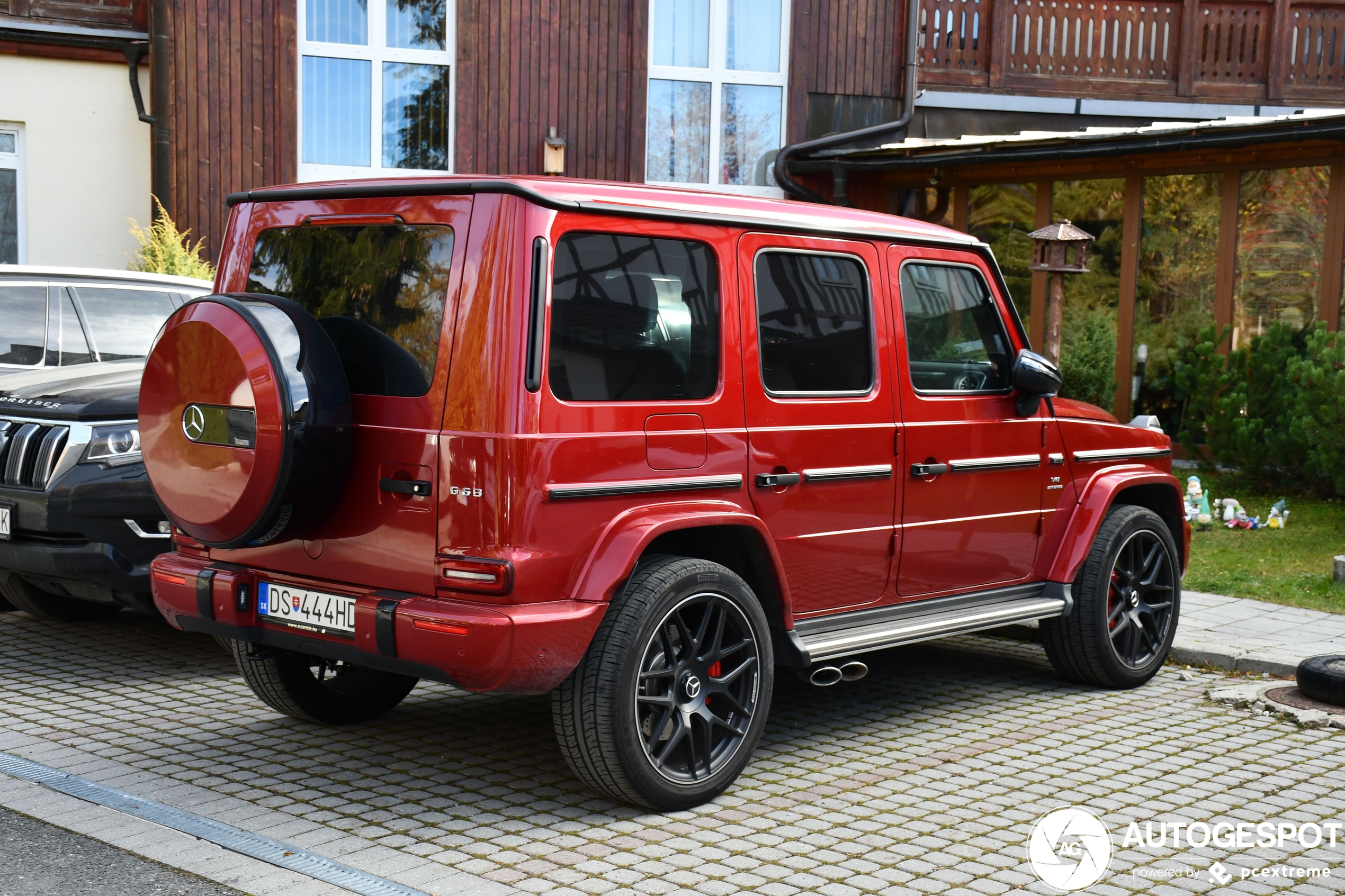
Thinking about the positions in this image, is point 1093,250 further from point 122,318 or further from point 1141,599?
point 122,318

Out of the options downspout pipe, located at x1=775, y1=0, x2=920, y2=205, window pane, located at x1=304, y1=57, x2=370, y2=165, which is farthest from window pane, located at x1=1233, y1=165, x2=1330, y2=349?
window pane, located at x1=304, y1=57, x2=370, y2=165

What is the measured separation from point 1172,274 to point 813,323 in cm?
1114

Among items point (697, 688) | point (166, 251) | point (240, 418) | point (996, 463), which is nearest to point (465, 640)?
point (697, 688)

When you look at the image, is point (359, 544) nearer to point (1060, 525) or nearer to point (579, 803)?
point (579, 803)

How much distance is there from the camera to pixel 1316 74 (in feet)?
58.3

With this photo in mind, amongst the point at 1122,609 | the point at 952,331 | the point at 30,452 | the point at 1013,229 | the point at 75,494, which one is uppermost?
the point at 1013,229

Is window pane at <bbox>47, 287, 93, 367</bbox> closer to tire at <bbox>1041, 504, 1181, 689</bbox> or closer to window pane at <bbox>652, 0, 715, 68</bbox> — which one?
tire at <bbox>1041, 504, 1181, 689</bbox>

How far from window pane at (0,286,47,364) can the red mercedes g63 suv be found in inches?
114

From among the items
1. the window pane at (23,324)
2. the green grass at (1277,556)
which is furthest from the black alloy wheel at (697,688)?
the green grass at (1277,556)

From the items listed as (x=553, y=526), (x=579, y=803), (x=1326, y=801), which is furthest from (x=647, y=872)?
(x=1326, y=801)

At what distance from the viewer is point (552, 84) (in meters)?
15.6

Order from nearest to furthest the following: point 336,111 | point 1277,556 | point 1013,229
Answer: point 1277,556 < point 336,111 < point 1013,229

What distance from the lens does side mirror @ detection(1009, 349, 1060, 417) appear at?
19.0 feet

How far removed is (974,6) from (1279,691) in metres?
13.2
